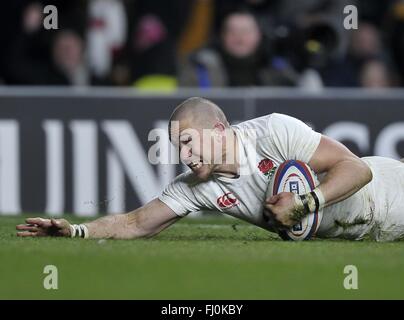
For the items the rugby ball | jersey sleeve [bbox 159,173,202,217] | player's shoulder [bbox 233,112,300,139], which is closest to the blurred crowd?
jersey sleeve [bbox 159,173,202,217]

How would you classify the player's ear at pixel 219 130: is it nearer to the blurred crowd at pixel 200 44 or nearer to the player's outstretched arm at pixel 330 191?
the player's outstretched arm at pixel 330 191

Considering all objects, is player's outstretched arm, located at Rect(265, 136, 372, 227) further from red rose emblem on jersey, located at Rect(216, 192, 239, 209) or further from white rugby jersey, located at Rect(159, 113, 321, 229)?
red rose emblem on jersey, located at Rect(216, 192, 239, 209)

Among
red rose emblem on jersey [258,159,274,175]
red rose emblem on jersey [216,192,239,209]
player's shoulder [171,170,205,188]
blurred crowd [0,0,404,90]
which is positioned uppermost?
blurred crowd [0,0,404,90]

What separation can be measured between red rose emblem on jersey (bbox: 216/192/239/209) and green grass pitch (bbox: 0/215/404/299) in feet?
0.89

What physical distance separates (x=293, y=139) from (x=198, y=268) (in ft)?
4.43

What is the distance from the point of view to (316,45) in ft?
50.9

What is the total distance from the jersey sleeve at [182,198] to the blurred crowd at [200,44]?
263 inches

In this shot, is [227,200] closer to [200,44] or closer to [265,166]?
[265,166]

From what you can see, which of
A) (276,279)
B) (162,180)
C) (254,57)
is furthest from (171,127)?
(254,57)

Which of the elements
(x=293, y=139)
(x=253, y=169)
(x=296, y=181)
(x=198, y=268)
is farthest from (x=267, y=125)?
(x=198, y=268)

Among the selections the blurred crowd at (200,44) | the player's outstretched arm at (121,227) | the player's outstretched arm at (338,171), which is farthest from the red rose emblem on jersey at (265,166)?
the blurred crowd at (200,44)

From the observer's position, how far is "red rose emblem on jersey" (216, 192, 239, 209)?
28.1 ft
